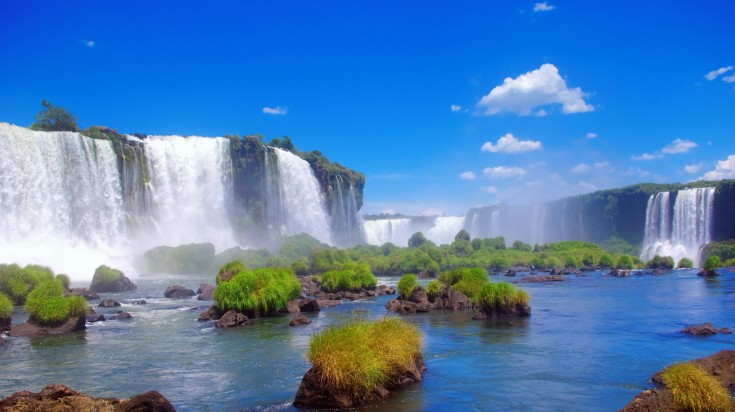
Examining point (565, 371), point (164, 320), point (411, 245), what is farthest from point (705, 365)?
point (411, 245)

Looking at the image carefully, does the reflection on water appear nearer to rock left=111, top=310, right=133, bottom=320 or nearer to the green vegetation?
rock left=111, top=310, right=133, bottom=320

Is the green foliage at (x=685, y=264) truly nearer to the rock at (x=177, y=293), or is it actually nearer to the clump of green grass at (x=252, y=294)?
the clump of green grass at (x=252, y=294)

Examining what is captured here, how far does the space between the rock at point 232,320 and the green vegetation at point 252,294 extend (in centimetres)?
128

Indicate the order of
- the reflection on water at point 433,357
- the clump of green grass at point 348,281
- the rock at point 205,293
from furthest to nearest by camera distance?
1. the clump of green grass at point 348,281
2. the rock at point 205,293
3. the reflection on water at point 433,357

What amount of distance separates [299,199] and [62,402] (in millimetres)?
93069

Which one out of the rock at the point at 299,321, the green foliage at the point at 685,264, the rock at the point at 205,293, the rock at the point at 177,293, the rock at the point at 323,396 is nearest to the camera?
the rock at the point at 323,396

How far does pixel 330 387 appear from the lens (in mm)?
12727

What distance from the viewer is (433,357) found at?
1872cm

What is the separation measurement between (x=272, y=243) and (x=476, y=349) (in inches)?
3103

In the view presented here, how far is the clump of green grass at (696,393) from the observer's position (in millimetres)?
10469

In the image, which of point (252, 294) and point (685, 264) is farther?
point (685, 264)

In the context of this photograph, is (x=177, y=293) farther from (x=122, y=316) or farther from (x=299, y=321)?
(x=299, y=321)

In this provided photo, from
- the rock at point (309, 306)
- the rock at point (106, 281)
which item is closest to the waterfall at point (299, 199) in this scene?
the rock at point (106, 281)

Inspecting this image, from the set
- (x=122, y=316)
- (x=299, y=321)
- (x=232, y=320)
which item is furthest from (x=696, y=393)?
(x=122, y=316)
